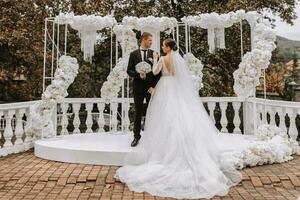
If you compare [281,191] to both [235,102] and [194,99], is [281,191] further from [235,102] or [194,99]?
[235,102]

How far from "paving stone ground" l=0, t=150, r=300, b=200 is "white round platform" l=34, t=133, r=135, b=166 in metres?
0.15

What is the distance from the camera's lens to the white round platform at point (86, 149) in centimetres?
568

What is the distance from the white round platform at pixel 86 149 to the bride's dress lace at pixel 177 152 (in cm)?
50

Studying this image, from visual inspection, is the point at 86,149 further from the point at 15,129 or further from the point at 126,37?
the point at 126,37

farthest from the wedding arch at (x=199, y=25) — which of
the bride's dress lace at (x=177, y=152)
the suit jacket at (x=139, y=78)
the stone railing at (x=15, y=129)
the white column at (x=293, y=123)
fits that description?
the bride's dress lace at (x=177, y=152)

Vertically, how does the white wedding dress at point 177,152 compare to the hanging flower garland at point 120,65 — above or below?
below

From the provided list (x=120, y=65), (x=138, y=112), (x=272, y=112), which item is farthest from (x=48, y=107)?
(x=272, y=112)

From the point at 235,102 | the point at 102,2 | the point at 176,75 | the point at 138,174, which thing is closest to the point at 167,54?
the point at 176,75

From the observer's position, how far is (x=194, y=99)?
5.53m

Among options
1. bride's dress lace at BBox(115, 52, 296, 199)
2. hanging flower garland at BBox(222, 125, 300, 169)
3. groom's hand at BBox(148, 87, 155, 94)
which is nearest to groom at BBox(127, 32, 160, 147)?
groom's hand at BBox(148, 87, 155, 94)

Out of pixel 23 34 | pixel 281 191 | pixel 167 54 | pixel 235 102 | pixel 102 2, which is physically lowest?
pixel 281 191

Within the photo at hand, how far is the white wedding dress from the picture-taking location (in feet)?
14.7

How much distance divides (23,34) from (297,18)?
28.5 feet

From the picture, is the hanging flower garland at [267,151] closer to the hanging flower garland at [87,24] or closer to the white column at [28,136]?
the hanging flower garland at [87,24]
